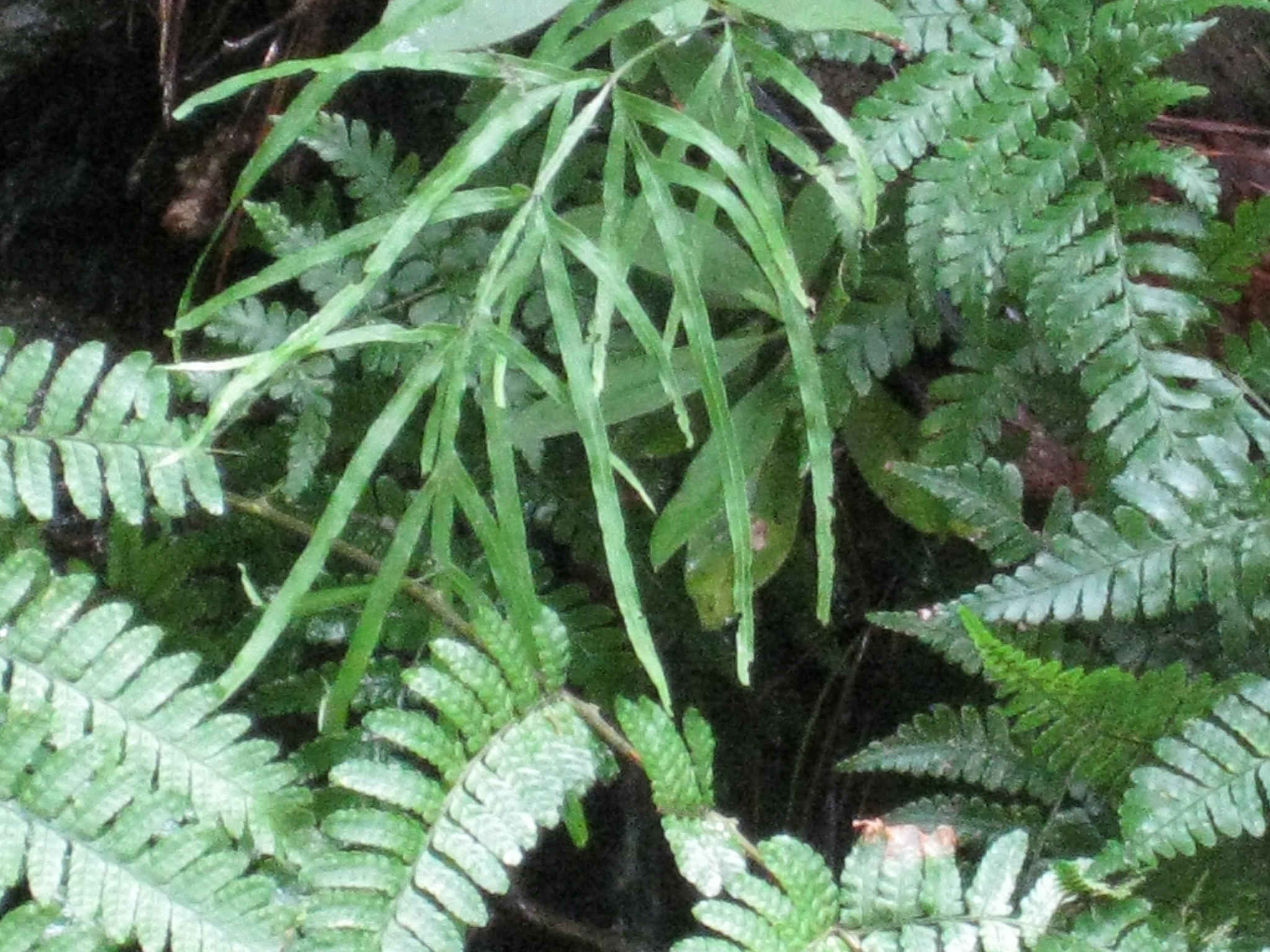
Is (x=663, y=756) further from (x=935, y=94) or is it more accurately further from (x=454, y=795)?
(x=935, y=94)

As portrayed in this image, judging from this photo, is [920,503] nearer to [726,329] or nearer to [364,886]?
[726,329]

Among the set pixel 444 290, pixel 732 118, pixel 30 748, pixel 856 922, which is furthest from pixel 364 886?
pixel 732 118

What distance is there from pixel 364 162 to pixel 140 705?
0.73 metres

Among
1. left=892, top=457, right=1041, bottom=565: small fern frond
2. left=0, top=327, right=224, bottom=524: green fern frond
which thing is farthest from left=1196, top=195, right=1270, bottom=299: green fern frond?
left=0, top=327, right=224, bottom=524: green fern frond

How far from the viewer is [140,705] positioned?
1.18m

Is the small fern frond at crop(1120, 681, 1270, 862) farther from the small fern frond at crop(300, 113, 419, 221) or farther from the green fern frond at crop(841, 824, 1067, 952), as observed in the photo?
the small fern frond at crop(300, 113, 419, 221)

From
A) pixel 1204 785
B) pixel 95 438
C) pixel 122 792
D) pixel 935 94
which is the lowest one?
pixel 1204 785

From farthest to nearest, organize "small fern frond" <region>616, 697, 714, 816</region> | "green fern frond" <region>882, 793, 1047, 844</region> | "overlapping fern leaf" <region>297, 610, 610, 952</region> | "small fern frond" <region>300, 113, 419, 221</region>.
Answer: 1. "small fern frond" <region>300, 113, 419, 221</region>
2. "green fern frond" <region>882, 793, 1047, 844</region>
3. "small fern frond" <region>616, 697, 714, 816</region>
4. "overlapping fern leaf" <region>297, 610, 610, 952</region>

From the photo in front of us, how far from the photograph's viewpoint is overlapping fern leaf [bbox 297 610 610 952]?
1.09 metres

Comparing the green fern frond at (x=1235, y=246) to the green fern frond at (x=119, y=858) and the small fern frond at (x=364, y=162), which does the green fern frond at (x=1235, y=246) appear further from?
the green fern frond at (x=119, y=858)

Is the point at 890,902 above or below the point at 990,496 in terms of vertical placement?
below

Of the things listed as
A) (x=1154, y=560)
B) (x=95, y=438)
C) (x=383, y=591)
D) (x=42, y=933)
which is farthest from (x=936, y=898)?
(x=95, y=438)

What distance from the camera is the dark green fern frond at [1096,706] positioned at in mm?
1163

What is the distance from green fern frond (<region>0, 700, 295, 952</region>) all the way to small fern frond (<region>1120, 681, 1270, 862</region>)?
86 cm
